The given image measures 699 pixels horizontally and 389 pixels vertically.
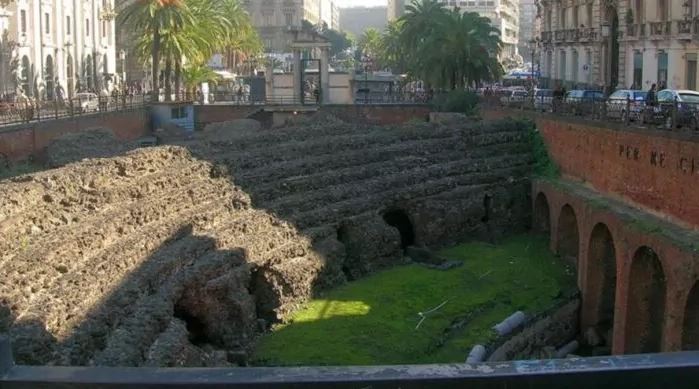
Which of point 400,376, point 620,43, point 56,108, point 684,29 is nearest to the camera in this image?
point 400,376

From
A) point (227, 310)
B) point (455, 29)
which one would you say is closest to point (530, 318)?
point (227, 310)

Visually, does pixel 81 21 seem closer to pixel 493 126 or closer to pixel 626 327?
pixel 493 126

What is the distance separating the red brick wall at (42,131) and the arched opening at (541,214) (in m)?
17.2

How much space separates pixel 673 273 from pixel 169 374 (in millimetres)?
17657

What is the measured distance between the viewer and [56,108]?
3534 cm

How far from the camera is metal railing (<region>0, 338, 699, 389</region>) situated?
161 inches

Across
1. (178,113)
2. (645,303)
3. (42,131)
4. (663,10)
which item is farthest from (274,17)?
(645,303)

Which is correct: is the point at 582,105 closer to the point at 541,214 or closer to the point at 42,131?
the point at 541,214

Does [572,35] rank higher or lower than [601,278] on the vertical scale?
higher

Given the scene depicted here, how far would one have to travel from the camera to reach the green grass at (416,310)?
19469mm

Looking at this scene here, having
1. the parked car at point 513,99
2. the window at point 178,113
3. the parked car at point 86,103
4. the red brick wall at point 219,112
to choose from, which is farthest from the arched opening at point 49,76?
the parked car at point 513,99

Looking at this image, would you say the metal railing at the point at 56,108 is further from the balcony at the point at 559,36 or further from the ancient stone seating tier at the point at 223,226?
the balcony at the point at 559,36

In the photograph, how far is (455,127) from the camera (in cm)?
→ 3638

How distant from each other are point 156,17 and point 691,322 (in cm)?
3769
